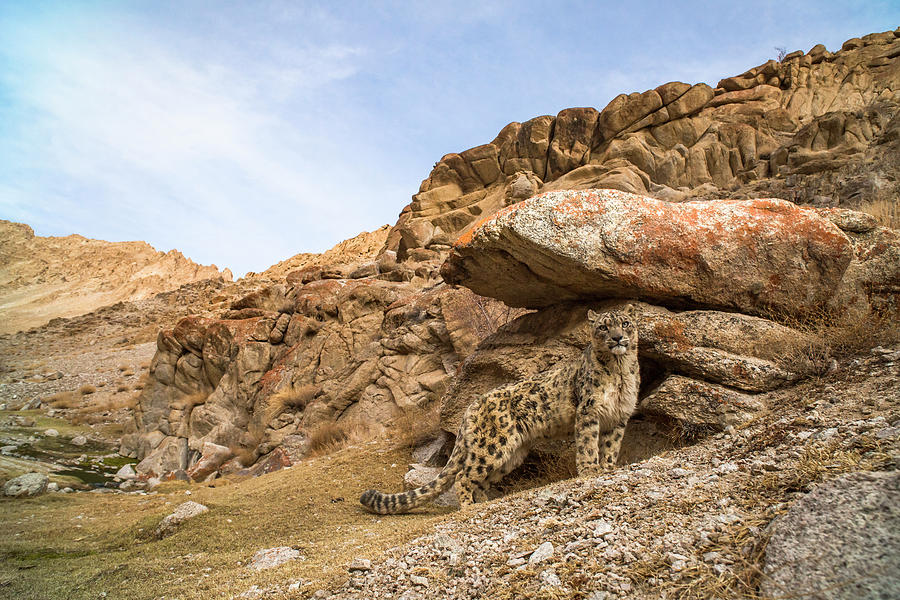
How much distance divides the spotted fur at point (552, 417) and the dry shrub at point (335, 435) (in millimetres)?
6046

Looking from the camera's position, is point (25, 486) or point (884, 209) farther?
point (884, 209)

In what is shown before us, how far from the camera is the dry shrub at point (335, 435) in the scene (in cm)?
1294

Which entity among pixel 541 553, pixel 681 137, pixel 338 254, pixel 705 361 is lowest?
pixel 541 553

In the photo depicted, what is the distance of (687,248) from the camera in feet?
23.0

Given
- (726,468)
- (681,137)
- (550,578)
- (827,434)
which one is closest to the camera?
(550,578)

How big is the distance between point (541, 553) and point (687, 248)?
5.19m

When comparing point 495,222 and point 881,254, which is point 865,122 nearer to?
point 881,254

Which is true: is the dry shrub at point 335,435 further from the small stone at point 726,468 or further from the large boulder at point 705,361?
the small stone at point 726,468

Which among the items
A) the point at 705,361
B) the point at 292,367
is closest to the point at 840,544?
the point at 705,361

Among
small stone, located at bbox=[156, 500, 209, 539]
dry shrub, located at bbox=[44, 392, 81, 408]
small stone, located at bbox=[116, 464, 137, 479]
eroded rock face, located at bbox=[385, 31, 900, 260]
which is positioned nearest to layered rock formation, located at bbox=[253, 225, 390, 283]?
eroded rock face, located at bbox=[385, 31, 900, 260]

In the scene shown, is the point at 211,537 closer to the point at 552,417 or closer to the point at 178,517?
the point at 178,517

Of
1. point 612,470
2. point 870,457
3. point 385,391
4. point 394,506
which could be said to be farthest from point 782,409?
point 385,391

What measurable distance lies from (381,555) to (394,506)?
2503 mm

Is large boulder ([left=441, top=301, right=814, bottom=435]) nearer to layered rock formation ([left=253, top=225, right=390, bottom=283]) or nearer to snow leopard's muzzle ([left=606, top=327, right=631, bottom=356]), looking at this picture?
snow leopard's muzzle ([left=606, top=327, right=631, bottom=356])
